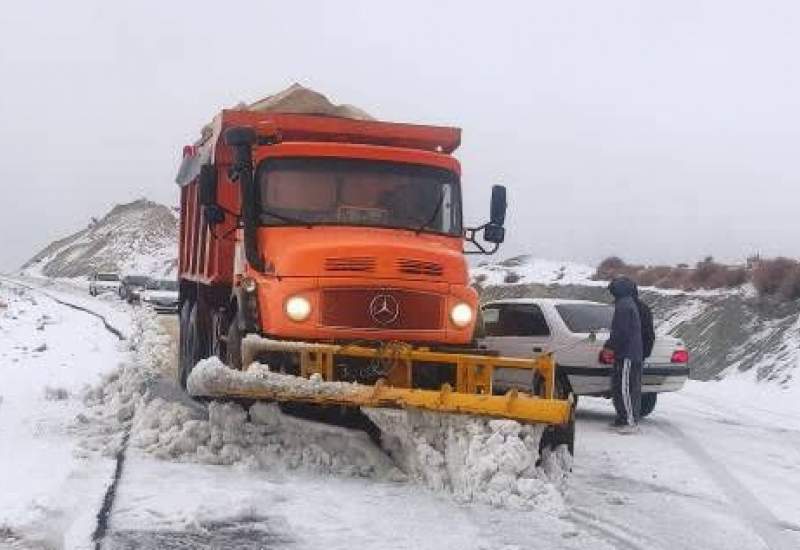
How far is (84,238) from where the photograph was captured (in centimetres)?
12000

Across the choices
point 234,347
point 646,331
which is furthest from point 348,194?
point 646,331

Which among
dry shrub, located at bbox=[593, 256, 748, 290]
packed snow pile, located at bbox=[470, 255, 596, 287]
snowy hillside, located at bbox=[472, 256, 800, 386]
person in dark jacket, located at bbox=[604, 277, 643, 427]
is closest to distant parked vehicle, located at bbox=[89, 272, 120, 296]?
packed snow pile, located at bbox=[470, 255, 596, 287]

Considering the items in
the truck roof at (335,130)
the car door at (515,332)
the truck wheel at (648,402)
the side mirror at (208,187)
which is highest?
the truck roof at (335,130)

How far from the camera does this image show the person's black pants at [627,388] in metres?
11.3

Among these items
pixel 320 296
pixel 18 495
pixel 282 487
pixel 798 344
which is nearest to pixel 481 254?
pixel 320 296

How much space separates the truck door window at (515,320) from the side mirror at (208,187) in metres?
4.36

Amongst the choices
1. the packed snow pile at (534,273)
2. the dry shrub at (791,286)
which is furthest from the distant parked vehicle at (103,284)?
the dry shrub at (791,286)

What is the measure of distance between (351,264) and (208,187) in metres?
1.97

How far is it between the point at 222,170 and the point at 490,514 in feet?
16.1

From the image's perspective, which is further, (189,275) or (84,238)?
(84,238)

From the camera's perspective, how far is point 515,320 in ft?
43.5

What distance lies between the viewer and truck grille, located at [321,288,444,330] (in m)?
8.38

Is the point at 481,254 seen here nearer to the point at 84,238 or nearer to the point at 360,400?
the point at 360,400

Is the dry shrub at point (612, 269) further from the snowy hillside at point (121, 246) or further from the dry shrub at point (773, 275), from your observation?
the snowy hillside at point (121, 246)
